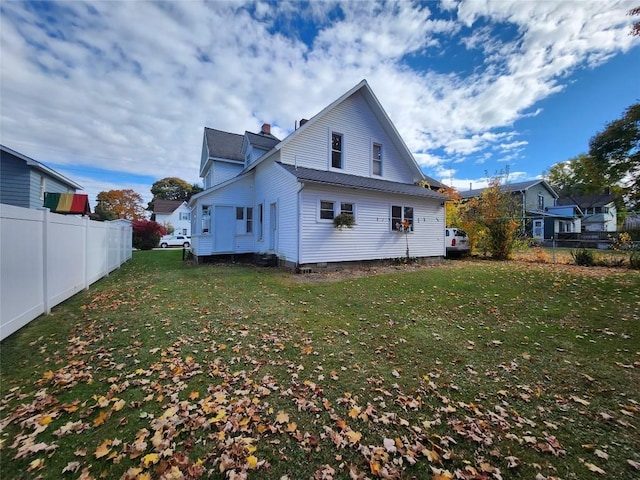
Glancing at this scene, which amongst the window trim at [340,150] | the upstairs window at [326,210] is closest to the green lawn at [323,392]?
the upstairs window at [326,210]

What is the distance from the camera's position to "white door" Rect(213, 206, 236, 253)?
→ 14352 millimetres

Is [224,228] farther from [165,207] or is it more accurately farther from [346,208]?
[165,207]

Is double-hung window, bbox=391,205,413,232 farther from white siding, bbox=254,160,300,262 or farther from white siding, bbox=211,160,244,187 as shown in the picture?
white siding, bbox=211,160,244,187

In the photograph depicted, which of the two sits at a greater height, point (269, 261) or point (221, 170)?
point (221, 170)

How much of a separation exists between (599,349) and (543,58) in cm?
1342

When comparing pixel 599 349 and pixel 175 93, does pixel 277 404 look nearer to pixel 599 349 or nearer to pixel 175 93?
pixel 599 349

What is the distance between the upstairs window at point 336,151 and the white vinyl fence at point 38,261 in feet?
32.8

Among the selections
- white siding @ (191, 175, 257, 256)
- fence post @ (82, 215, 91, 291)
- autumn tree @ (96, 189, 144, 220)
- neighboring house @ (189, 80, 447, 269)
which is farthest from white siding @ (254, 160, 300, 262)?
autumn tree @ (96, 189, 144, 220)

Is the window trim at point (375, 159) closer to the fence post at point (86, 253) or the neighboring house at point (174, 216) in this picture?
the fence post at point (86, 253)

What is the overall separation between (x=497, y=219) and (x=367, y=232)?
879 cm

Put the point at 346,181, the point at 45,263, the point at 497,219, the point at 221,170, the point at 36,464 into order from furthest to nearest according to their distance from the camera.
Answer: the point at 221,170 < the point at 497,219 < the point at 346,181 < the point at 45,263 < the point at 36,464

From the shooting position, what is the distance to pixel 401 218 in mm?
13492

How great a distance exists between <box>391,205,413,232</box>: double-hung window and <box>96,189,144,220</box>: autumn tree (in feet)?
178

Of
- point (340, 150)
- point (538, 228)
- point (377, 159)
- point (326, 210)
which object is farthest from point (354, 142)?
point (538, 228)
